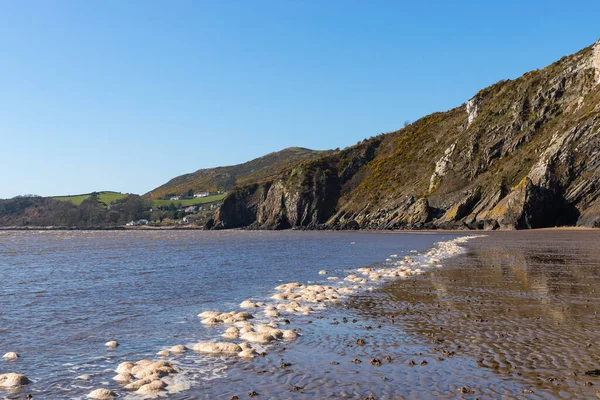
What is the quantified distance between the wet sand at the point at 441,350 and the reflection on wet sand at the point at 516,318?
30mm

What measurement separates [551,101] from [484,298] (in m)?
103

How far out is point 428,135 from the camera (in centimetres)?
16112

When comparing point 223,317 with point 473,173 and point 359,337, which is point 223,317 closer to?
point 359,337

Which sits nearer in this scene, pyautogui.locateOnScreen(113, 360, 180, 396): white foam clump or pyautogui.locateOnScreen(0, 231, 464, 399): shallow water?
pyautogui.locateOnScreen(113, 360, 180, 396): white foam clump

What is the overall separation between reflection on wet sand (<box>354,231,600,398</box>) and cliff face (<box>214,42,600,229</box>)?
2258 inches

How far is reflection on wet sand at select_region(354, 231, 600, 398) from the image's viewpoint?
9719 millimetres

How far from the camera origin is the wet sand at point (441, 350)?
9.09 meters

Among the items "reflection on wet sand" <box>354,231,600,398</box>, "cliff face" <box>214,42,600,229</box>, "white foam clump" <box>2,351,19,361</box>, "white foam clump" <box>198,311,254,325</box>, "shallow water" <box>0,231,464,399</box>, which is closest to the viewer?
"reflection on wet sand" <box>354,231,600,398</box>

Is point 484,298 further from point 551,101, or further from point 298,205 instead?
point 298,205

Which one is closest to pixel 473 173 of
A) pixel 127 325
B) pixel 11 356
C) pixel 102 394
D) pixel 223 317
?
pixel 223 317

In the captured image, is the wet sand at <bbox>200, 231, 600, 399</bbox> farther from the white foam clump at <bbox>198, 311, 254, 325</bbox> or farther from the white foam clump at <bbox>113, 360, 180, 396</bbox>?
the white foam clump at <bbox>198, 311, 254, 325</bbox>

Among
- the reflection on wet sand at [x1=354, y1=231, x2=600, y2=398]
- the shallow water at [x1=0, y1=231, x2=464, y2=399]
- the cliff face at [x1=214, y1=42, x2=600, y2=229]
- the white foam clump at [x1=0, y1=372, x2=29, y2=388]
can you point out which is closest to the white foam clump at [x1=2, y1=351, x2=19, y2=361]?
the shallow water at [x1=0, y1=231, x2=464, y2=399]

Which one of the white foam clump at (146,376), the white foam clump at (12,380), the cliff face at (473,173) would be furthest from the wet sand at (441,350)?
the cliff face at (473,173)

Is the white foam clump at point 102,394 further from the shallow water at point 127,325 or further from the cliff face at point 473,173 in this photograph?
the cliff face at point 473,173
